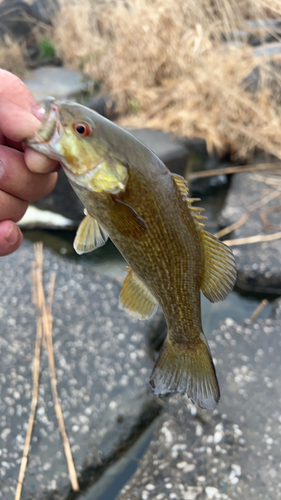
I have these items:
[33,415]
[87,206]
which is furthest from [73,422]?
[87,206]

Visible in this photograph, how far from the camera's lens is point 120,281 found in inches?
128

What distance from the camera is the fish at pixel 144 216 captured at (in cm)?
117

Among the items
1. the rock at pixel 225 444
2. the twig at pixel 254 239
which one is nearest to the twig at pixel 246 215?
the twig at pixel 254 239

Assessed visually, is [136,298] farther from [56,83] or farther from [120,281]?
[56,83]

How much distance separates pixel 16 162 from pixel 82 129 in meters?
0.44

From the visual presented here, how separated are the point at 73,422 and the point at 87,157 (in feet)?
5.29

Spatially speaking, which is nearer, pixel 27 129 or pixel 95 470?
pixel 27 129

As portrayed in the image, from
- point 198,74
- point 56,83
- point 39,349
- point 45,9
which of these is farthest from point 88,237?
point 45,9

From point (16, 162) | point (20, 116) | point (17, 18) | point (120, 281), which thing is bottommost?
point (120, 281)

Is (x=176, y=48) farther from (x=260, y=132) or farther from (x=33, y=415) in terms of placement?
(x=33, y=415)

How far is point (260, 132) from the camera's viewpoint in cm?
463

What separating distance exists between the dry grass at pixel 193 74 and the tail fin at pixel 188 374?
371cm

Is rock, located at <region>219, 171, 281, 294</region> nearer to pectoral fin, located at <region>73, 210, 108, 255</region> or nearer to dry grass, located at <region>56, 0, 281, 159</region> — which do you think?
dry grass, located at <region>56, 0, 281, 159</region>

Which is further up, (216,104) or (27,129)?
(27,129)
